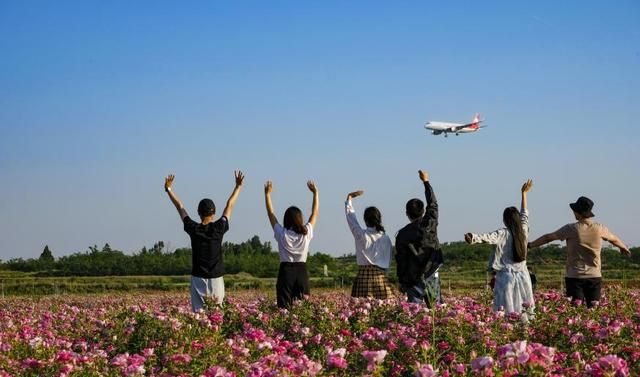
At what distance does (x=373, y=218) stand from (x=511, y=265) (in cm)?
149

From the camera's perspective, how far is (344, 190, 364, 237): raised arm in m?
8.77

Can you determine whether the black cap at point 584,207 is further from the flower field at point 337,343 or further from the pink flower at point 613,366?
the pink flower at point 613,366

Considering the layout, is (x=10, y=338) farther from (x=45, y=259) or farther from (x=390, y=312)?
(x=45, y=259)

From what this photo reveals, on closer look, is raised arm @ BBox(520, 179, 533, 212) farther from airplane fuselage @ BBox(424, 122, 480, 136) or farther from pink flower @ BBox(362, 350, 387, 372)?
airplane fuselage @ BBox(424, 122, 480, 136)

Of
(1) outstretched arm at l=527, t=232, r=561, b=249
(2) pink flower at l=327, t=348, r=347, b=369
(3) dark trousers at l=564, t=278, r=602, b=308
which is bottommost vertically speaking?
(2) pink flower at l=327, t=348, r=347, b=369

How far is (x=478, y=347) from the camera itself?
5707mm

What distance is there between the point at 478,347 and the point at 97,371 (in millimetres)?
2503

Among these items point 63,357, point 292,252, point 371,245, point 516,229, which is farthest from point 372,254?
point 63,357

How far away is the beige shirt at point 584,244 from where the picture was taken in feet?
30.1

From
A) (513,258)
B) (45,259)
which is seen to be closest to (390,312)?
(513,258)

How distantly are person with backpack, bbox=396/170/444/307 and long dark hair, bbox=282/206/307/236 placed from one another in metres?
1.02

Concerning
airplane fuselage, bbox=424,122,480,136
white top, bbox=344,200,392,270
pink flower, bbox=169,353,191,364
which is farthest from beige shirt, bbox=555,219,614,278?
airplane fuselage, bbox=424,122,480,136

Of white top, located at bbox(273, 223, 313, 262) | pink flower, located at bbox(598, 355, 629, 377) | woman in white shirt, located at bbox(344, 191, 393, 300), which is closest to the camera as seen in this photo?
pink flower, located at bbox(598, 355, 629, 377)

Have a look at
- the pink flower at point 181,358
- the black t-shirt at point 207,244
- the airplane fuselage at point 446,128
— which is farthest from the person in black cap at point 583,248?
the airplane fuselage at point 446,128
